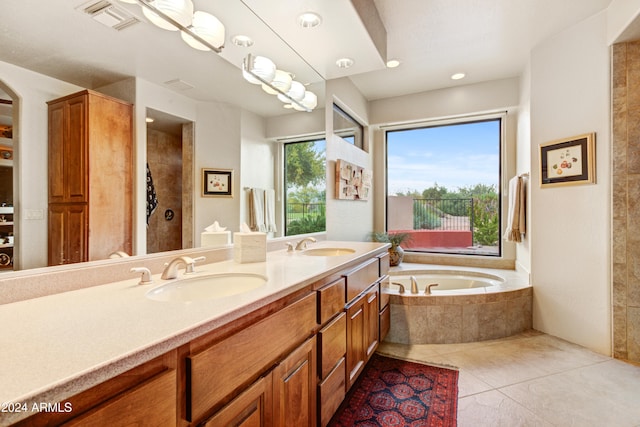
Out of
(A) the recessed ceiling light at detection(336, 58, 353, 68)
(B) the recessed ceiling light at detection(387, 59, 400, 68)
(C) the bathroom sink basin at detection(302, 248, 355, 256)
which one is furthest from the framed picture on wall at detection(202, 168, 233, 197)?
(B) the recessed ceiling light at detection(387, 59, 400, 68)

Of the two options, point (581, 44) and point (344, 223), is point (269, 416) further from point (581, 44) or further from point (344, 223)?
point (581, 44)

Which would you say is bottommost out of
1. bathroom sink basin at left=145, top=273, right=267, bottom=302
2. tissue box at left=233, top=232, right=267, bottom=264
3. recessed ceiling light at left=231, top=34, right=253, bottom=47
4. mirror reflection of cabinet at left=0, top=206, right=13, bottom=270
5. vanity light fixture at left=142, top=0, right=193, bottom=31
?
bathroom sink basin at left=145, top=273, right=267, bottom=302

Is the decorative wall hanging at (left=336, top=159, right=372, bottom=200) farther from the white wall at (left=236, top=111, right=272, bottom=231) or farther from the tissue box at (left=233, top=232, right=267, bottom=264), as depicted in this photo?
the tissue box at (left=233, top=232, right=267, bottom=264)

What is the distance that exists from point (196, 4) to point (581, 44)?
9.52 feet

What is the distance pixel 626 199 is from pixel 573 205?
0.34m

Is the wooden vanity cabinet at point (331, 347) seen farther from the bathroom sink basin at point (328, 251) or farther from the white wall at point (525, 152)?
the white wall at point (525, 152)

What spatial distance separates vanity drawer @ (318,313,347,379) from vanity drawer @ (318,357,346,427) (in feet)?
0.13

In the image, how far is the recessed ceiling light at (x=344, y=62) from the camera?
2370mm

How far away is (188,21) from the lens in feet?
4.63

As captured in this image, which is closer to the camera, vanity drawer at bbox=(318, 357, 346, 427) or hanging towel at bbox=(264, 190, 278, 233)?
vanity drawer at bbox=(318, 357, 346, 427)

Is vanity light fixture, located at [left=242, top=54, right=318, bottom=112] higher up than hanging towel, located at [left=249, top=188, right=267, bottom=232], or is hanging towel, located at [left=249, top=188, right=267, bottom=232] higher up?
vanity light fixture, located at [left=242, top=54, right=318, bottom=112]

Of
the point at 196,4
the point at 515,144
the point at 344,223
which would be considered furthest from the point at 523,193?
the point at 196,4

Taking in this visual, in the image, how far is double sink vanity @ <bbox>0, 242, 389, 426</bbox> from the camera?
53cm

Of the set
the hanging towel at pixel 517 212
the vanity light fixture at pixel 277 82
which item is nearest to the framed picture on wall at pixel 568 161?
the hanging towel at pixel 517 212
